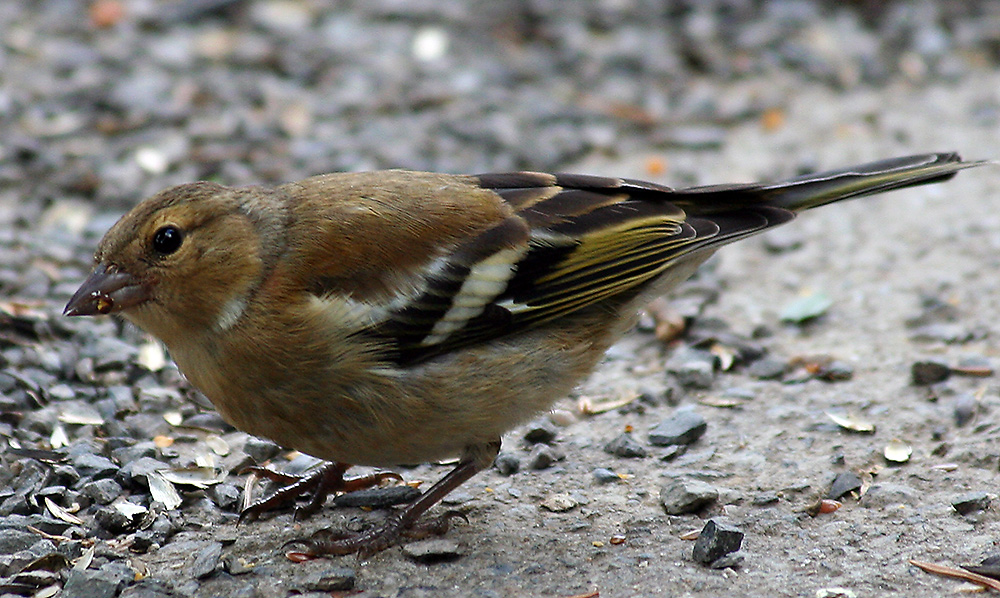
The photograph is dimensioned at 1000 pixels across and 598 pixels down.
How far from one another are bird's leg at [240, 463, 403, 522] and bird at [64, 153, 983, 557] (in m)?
0.01

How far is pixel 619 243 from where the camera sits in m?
4.62

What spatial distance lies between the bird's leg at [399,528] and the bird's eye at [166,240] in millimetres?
1177

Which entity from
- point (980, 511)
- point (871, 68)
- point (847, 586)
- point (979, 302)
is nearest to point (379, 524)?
point (847, 586)

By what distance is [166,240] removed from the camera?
164 inches

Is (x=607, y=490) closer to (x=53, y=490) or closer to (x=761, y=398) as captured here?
(x=761, y=398)

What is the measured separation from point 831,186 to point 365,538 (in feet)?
7.69

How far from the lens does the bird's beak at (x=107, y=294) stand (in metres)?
4.10

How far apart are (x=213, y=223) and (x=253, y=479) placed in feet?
3.79

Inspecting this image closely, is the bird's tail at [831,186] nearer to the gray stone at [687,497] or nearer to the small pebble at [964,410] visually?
the small pebble at [964,410]

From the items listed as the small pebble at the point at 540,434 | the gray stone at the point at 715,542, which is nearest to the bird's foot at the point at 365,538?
the small pebble at the point at 540,434

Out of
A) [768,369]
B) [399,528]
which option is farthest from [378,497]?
[768,369]

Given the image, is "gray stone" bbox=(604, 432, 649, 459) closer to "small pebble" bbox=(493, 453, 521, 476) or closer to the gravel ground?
the gravel ground

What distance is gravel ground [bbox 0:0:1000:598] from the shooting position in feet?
A: 13.9

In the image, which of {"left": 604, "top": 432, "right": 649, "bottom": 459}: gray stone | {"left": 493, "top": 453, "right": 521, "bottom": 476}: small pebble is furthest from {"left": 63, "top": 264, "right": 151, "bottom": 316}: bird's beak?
{"left": 604, "top": 432, "right": 649, "bottom": 459}: gray stone
